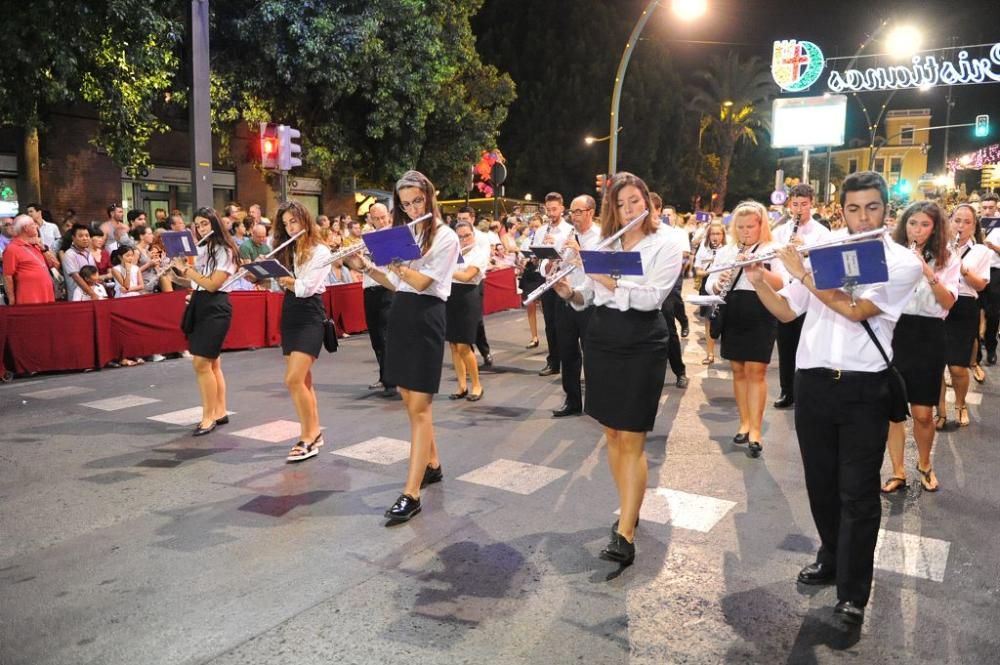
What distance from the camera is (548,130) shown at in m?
37.1

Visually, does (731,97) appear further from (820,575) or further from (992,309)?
(820,575)

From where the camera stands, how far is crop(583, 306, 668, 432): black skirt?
403cm

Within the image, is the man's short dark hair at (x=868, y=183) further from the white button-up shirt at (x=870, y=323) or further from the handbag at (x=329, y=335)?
the handbag at (x=329, y=335)

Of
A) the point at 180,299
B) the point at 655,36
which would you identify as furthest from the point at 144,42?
the point at 655,36

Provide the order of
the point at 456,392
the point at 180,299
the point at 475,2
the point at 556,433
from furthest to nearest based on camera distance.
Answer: the point at 475,2, the point at 180,299, the point at 456,392, the point at 556,433

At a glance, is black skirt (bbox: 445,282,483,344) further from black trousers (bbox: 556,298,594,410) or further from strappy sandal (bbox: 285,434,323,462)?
strappy sandal (bbox: 285,434,323,462)

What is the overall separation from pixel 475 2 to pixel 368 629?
22.7 m

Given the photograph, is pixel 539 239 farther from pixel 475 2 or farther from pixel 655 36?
pixel 655 36

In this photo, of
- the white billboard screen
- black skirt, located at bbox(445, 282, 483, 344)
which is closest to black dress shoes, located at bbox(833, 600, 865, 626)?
black skirt, located at bbox(445, 282, 483, 344)

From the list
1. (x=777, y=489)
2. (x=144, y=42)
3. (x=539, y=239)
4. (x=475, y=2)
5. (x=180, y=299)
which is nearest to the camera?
(x=777, y=489)

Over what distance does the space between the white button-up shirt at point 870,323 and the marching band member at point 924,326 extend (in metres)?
1.90

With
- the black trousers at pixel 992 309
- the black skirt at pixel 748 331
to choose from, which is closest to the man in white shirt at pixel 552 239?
the black skirt at pixel 748 331

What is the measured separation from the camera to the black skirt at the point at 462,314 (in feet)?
26.2

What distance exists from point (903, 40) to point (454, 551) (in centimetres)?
2963
